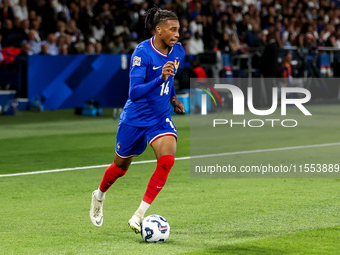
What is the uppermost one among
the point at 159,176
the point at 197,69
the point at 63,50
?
the point at 63,50

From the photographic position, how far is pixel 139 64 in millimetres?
5945

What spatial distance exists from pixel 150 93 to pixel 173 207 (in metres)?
1.58

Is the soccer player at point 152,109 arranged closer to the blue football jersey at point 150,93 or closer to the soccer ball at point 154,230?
the blue football jersey at point 150,93

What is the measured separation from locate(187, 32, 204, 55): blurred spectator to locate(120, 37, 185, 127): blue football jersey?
15546 millimetres

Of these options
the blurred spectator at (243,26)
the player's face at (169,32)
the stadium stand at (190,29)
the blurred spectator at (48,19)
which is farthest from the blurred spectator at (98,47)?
the player's face at (169,32)

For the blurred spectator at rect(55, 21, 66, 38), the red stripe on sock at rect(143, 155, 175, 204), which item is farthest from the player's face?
the blurred spectator at rect(55, 21, 66, 38)

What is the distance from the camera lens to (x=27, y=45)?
18.8 metres

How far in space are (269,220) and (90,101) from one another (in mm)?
12691

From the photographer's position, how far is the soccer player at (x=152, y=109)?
5.92 meters

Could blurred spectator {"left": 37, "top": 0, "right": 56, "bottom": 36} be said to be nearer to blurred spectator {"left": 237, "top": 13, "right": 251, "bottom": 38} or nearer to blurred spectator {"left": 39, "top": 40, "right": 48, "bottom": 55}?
→ blurred spectator {"left": 39, "top": 40, "right": 48, "bottom": 55}

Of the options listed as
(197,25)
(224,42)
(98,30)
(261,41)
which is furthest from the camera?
(197,25)

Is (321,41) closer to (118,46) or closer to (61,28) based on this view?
(118,46)

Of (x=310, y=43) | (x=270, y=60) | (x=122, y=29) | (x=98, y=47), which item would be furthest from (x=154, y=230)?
(x=310, y=43)

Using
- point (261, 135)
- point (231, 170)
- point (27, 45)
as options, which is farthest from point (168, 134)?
point (27, 45)
